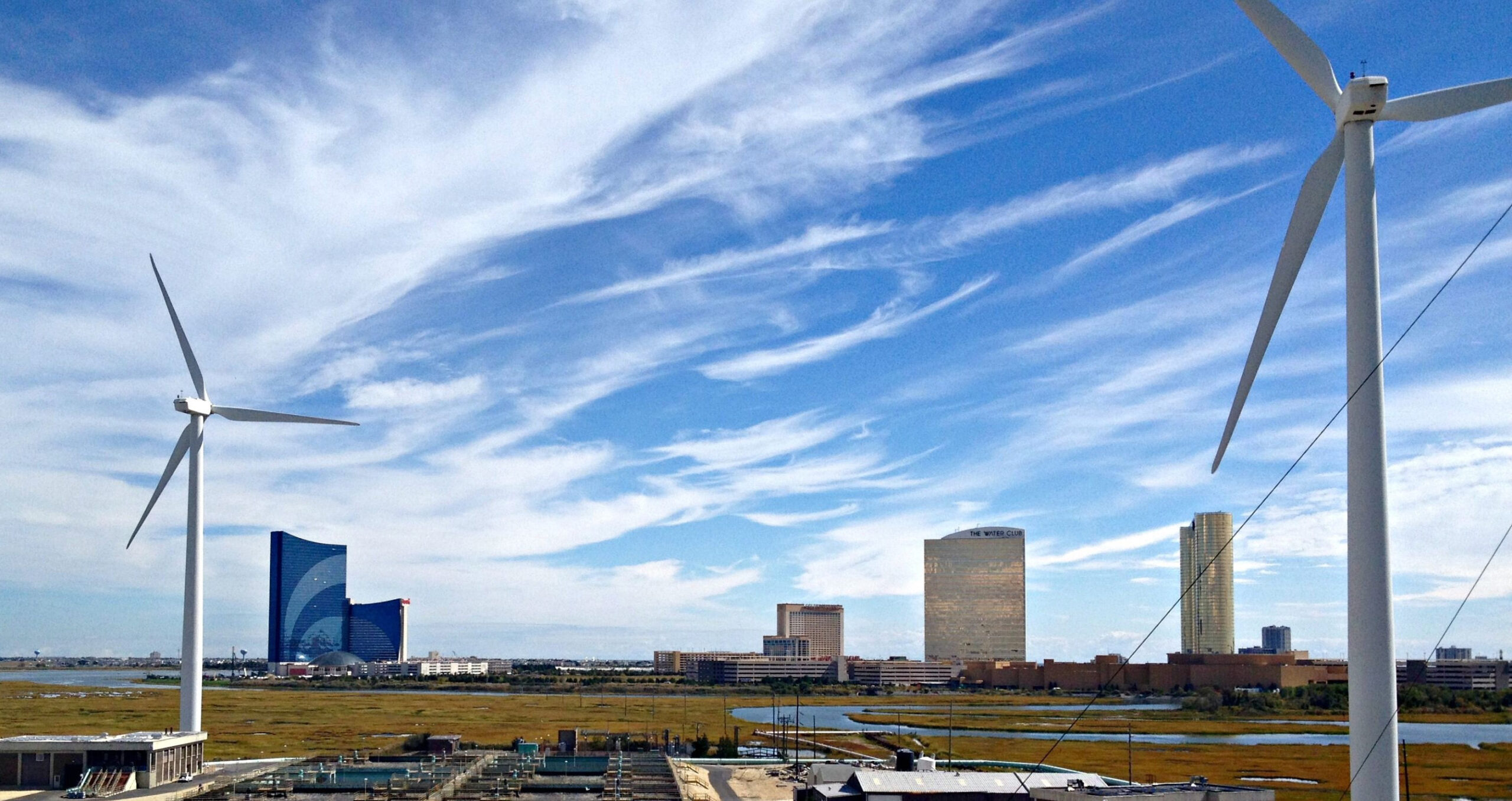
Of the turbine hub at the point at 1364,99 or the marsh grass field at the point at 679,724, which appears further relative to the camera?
the marsh grass field at the point at 679,724

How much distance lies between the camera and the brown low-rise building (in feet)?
536

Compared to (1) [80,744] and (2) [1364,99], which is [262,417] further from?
(2) [1364,99]

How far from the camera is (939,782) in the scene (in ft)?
125

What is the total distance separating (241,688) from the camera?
6481 inches

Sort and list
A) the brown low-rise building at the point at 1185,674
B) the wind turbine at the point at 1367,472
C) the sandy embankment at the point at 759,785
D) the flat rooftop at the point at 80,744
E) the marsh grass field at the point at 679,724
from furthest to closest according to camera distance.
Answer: the brown low-rise building at the point at 1185,674 < the marsh grass field at the point at 679,724 < the sandy embankment at the point at 759,785 < the flat rooftop at the point at 80,744 < the wind turbine at the point at 1367,472

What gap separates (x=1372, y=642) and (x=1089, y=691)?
17563 cm

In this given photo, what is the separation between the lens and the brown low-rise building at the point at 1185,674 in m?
163

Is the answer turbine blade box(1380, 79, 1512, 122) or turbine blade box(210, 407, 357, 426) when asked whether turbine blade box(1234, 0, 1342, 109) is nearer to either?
turbine blade box(1380, 79, 1512, 122)

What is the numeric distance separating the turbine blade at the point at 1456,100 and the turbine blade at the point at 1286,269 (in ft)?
4.70

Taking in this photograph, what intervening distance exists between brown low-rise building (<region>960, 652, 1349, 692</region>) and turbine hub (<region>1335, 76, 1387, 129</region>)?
5765 inches

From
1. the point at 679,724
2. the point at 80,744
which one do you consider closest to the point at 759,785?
the point at 80,744

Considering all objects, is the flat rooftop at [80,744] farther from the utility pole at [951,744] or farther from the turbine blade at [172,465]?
the utility pole at [951,744]

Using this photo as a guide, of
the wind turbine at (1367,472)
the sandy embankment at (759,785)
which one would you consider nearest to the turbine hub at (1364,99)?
the wind turbine at (1367,472)

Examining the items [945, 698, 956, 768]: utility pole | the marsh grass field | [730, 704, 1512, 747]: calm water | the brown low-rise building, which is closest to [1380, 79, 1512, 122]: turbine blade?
the marsh grass field
